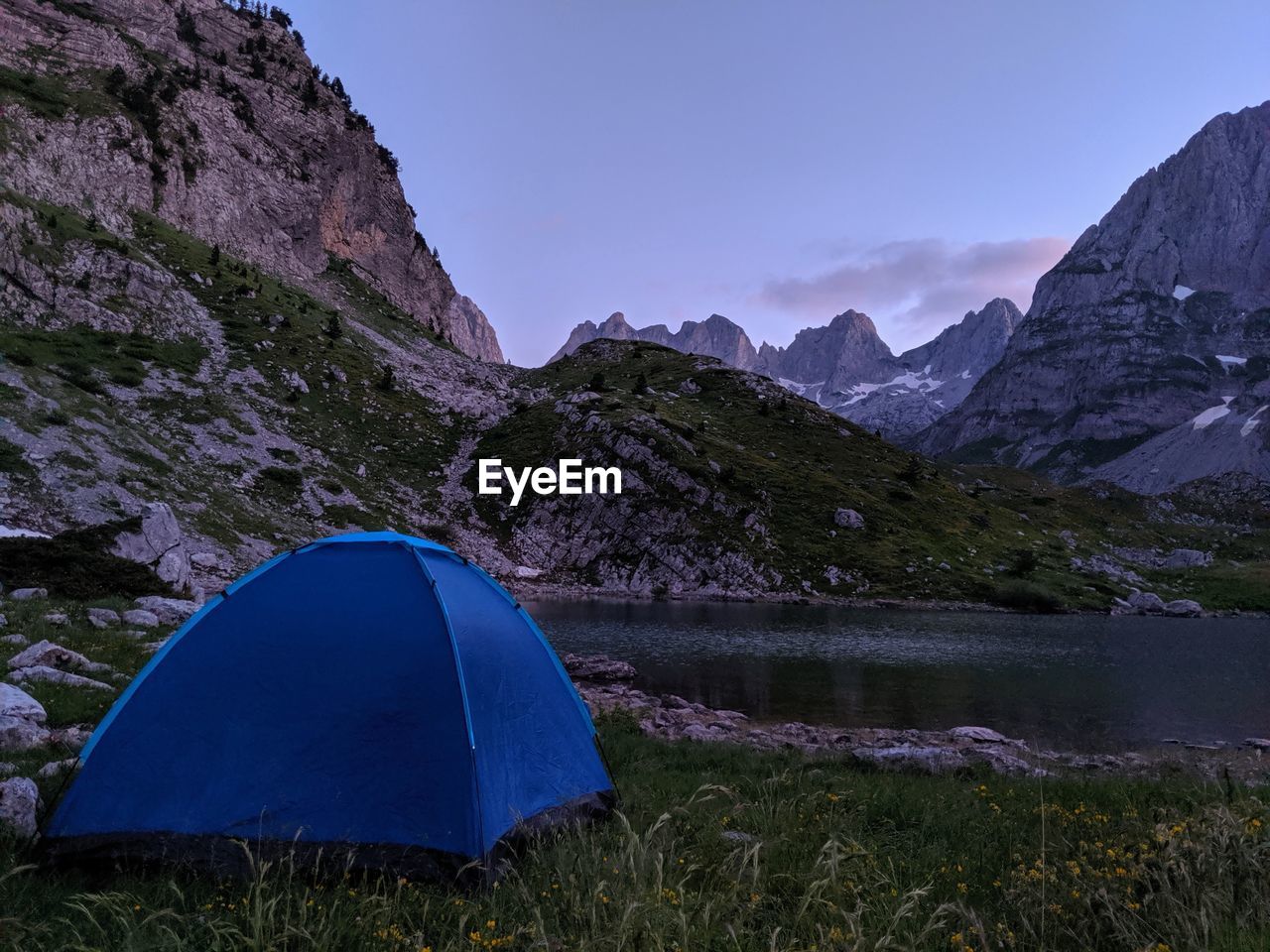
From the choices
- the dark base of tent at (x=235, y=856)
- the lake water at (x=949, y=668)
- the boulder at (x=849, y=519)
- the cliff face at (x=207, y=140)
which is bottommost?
the lake water at (x=949, y=668)

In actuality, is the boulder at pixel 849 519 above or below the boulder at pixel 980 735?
above

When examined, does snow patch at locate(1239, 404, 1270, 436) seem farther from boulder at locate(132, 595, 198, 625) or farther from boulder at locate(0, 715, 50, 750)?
boulder at locate(0, 715, 50, 750)

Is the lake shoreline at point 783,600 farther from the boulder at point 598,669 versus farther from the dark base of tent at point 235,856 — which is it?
the dark base of tent at point 235,856

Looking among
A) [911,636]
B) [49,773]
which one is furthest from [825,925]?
[911,636]

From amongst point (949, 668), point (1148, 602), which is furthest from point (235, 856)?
point (1148, 602)

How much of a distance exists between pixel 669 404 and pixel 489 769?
9053cm

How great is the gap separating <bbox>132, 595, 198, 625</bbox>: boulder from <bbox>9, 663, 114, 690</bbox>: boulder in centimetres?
761

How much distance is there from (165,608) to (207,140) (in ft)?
330

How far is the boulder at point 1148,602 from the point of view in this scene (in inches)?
2576

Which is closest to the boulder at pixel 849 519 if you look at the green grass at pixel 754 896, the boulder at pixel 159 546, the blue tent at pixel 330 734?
the boulder at pixel 159 546

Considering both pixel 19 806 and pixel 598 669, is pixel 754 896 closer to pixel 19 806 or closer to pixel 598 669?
pixel 19 806

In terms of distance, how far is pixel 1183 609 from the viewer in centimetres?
6462

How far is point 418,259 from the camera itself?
133 metres

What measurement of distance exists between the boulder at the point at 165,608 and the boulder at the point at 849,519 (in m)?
64.5
